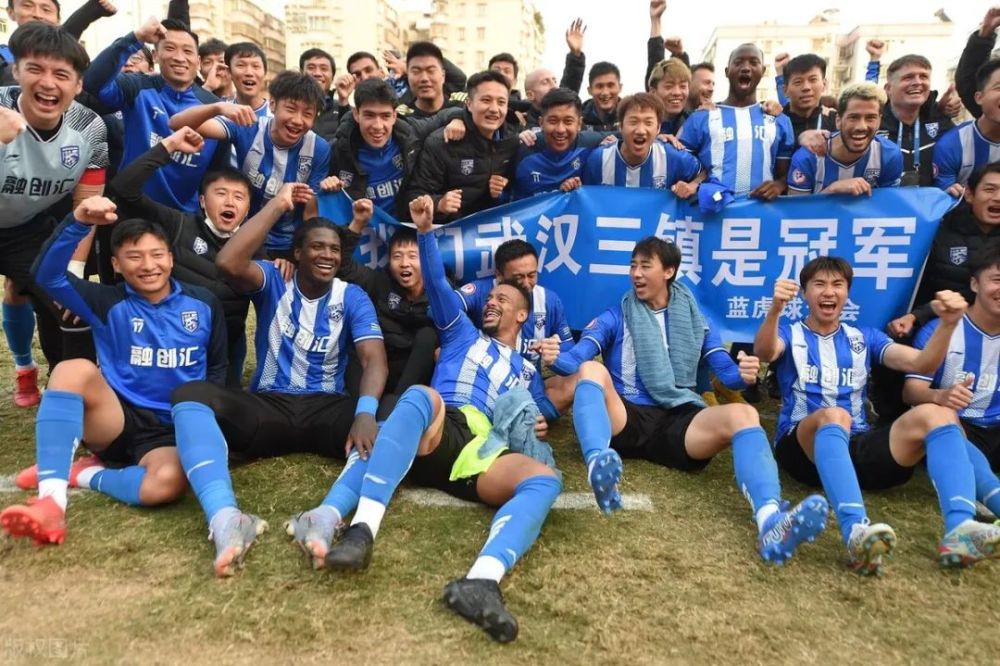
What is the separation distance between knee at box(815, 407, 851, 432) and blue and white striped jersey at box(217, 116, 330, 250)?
3576 mm

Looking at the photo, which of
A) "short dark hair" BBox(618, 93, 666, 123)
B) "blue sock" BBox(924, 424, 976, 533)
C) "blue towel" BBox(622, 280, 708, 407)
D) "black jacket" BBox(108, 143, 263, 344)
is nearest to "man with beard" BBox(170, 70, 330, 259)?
"black jacket" BBox(108, 143, 263, 344)

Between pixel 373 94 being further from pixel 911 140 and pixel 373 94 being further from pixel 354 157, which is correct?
pixel 911 140

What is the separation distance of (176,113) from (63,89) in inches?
48.4

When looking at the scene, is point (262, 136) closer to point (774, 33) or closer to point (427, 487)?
point (427, 487)

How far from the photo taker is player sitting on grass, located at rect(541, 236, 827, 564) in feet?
11.0

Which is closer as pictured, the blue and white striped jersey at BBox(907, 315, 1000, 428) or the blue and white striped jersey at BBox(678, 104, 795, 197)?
the blue and white striped jersey at BBox(907, 315, 1000, 428)

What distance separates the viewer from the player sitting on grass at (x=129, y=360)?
10.4 feet

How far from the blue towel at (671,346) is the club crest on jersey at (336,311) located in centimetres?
165

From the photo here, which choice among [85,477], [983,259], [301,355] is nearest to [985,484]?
[983,259]

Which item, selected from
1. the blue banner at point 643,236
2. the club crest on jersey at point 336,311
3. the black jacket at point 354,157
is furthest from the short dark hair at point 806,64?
the club crest on jersey at point 336,311

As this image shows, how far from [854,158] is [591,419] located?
9.92ft

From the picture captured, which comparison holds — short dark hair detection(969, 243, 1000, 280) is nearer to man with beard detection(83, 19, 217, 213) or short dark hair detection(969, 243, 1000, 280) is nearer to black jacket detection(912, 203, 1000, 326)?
black jacket detection(912, 203, 1000, 326)

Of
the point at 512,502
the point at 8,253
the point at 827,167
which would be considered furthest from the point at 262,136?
the point at 827,167

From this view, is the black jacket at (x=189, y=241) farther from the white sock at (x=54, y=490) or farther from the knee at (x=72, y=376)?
the white sock at (x=54, y=490)
